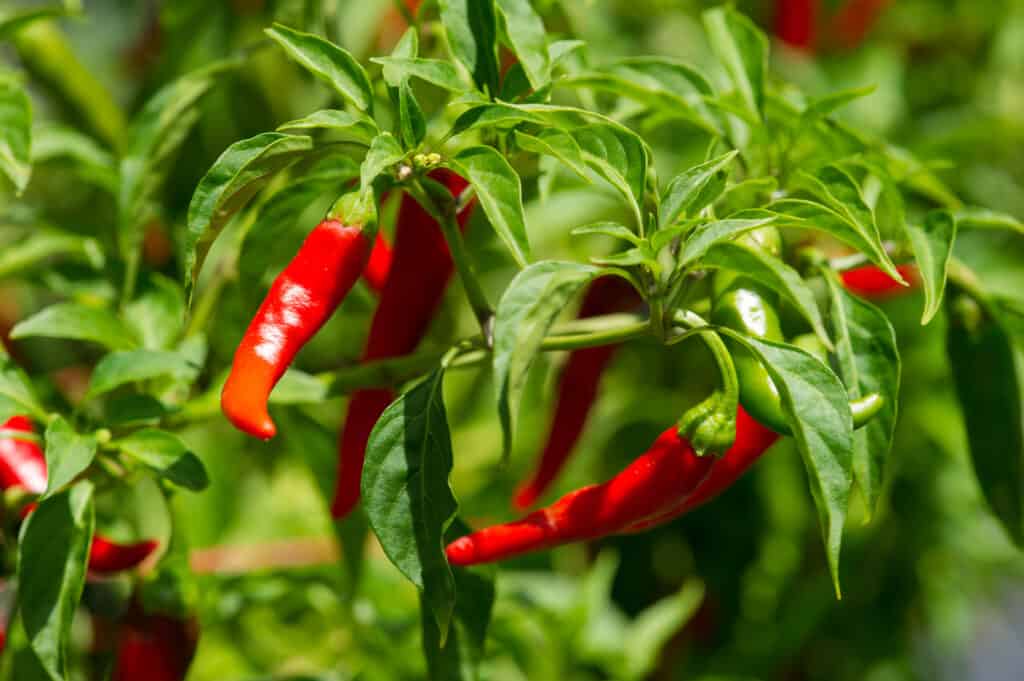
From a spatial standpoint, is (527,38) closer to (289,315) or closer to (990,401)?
(289,315)

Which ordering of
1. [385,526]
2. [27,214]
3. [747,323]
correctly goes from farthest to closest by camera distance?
[27,214] → [747,323] → [385,526]

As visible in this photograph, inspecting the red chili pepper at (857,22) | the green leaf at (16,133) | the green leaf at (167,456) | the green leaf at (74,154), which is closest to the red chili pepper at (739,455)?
the green leaf at (167,456)

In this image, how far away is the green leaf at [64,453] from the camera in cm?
111

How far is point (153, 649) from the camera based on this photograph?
138cm

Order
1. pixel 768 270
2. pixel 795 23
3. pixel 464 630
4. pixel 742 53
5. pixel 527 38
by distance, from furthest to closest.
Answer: pixel 795 23
pixel 742 53
pixel 464 630
pixel 527 38
pixel 768 270

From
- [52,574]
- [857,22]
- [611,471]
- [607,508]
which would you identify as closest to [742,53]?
[607,508]

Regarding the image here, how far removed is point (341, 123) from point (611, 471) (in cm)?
132

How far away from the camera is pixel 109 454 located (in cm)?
129

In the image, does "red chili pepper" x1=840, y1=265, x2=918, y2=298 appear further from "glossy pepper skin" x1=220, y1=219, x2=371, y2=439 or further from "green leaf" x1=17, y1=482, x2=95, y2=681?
"green leaf" x1=17, y1=482, x2=95, y2=681

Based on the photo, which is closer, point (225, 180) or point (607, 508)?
point (225, 180)

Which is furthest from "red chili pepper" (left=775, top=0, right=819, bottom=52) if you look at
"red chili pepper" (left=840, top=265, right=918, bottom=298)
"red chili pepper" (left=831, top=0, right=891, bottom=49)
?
"red chili pepper" (left=840, top=265, right=918, bottom=298)

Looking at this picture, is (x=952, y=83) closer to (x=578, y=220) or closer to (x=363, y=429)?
(x=578, y=220)

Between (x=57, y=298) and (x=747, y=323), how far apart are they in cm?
174

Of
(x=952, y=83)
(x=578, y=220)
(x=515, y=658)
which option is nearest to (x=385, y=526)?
(x=515, y=658)
